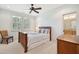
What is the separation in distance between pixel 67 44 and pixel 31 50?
72cm

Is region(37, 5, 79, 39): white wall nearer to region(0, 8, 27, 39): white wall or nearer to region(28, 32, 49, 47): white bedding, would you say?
region(28, 32, 49, 47): white bedding

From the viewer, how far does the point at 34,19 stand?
2.11 m

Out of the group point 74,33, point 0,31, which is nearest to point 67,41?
point 74,33

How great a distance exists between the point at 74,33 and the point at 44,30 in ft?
1.95

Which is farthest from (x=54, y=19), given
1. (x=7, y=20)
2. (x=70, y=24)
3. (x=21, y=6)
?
(x=7, y=20)

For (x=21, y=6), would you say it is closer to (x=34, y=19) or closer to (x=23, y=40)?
(x=34, y=19)

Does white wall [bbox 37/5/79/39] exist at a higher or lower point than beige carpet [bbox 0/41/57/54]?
higher

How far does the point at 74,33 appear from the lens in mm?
1974

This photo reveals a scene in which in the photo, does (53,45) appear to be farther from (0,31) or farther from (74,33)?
(0,31)

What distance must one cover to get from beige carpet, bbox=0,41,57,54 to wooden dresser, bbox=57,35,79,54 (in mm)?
100

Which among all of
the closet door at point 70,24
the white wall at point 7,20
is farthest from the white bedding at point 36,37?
the closet door at point 70,24

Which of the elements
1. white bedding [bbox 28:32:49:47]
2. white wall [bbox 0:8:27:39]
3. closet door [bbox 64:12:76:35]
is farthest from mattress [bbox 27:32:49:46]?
closet door [bbox 64:12:76:35]

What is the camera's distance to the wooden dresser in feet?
6.04

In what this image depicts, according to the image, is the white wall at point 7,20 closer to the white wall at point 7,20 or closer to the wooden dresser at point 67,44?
the white wall at point 7,20
